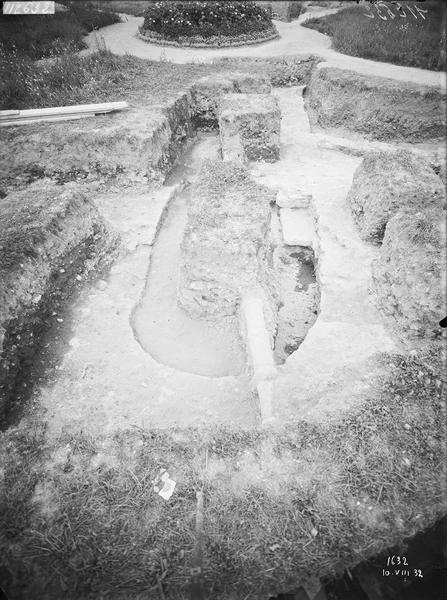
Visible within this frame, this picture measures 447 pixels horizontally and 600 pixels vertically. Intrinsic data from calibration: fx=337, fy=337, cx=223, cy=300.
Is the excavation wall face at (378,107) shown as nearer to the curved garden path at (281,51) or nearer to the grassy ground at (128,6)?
the curved garden path at (281,51)

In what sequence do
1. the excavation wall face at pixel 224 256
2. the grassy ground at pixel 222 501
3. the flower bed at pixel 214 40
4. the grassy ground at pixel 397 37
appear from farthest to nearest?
the flower bed at pixel 214 40, the grassy ground at pixel 397 37, the excavation wall face at pixel 224 256, the grassy ground at pixel 222 501

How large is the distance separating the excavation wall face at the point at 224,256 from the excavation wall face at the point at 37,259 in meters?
1.65

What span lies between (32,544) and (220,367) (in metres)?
2.49

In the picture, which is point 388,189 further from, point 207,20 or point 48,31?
point 48,31

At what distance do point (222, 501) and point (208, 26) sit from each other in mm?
16238

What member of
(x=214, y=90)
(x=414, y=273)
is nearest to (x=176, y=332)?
(x=414, y=273)

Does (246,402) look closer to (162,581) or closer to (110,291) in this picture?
(162,581)

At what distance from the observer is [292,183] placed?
7.29m

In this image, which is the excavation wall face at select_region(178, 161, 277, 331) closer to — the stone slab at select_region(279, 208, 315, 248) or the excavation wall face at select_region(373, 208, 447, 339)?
the stone slab at select_region(279, 208, 315, 248)

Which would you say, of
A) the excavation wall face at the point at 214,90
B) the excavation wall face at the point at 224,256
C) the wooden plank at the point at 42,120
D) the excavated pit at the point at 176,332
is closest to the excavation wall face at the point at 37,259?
the excavated pit at the point at 176,332

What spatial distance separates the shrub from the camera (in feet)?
43.6

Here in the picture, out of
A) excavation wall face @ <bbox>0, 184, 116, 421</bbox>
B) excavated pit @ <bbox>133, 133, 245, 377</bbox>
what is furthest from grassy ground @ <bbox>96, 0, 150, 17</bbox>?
excavated pit @ <bbox>133, 133, 245, 377</bbox>

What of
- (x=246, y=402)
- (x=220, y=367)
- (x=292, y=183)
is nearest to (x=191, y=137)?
(x=292, y=183)

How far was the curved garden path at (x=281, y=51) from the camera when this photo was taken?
384 inches
